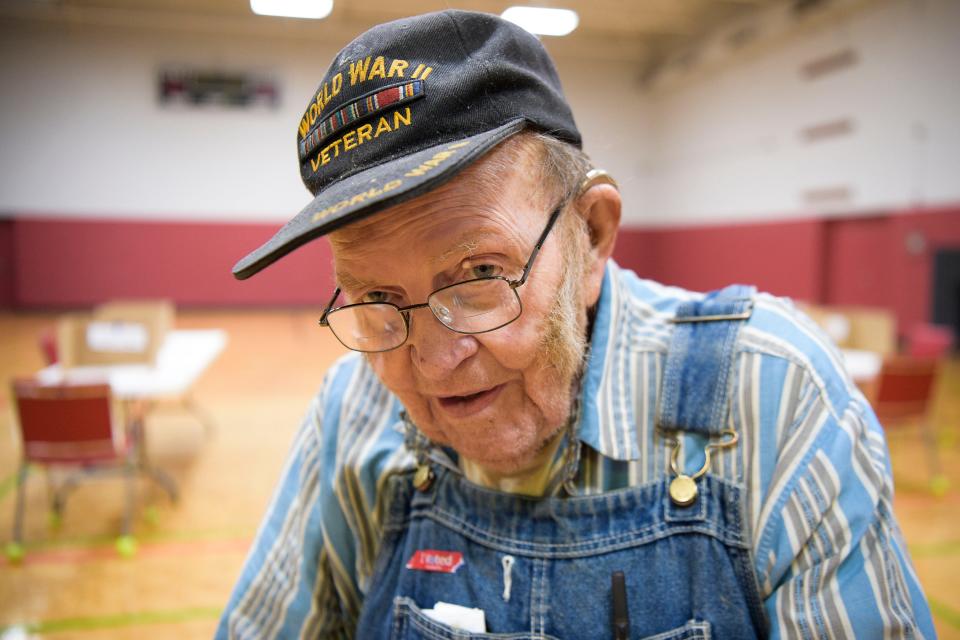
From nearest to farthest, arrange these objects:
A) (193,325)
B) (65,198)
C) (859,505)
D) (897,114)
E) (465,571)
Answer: (859,505) → (465,571) → (897,114) → (193,325) → (65,198)

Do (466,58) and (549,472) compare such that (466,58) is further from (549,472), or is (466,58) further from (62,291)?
(62,291)

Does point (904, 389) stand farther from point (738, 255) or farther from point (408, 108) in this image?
point (738, 255)

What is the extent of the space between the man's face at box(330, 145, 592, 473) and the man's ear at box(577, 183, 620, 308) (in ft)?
0.11

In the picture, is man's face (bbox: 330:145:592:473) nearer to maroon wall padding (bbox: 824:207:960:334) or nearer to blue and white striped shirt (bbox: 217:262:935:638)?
blue and white striped shirt (bbox: 217:262:935:638)

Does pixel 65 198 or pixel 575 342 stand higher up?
pixel 65 198

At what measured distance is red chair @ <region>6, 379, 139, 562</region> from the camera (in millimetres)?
3082

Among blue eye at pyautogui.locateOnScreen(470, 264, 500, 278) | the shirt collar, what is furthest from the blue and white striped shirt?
blue eye at pyautogui.locateOnScreen(470, 264, 500, 278)

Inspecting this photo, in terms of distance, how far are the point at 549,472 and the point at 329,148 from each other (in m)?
0.55

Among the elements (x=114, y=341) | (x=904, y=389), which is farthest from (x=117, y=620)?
(x=904, y=389)

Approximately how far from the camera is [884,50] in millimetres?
7852

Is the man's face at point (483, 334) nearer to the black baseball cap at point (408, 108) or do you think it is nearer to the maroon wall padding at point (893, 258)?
the black baseball cap at point (408, 108)

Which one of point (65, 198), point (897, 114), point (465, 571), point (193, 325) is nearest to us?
point (465, 571)

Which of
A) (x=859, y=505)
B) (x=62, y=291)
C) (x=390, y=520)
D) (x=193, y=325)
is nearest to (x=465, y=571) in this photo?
(x=390, y=520)

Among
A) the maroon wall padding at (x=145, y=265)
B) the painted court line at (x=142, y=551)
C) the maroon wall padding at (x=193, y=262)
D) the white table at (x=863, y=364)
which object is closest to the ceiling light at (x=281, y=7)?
the painted court line at (x=142, y=551)
